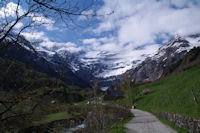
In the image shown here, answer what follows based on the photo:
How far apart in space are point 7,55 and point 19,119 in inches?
42.9

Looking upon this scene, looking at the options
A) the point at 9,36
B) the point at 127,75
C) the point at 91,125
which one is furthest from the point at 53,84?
the point at 127,75

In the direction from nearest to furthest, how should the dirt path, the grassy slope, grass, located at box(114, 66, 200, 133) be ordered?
1. the dirt path
2. grass, located at box(114, 66, 200, 133)
3. the grassy slope

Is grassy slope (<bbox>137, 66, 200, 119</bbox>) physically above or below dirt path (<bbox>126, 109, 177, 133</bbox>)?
above

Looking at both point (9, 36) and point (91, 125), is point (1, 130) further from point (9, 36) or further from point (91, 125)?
point (91, 125)

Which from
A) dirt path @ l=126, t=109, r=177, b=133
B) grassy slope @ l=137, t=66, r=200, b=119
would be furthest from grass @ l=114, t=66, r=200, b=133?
dirt path @ l=126, t=109, r=177, b=133

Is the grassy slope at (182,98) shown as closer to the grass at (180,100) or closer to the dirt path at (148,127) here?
the grass at (180,100)

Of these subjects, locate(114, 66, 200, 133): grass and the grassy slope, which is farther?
the grassy slope

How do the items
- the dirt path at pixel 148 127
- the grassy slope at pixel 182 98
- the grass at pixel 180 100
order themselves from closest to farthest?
the dirt path at pixel 148 127
the grass at pixel 180 100
the grassy slope at pixel 182 98

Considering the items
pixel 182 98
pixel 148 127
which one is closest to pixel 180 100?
pixel 182 98

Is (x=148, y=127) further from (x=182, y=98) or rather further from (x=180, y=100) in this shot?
(x=182, y=98)

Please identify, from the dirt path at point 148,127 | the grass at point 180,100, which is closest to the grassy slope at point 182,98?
the grass at point 180,100

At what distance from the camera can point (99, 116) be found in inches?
273

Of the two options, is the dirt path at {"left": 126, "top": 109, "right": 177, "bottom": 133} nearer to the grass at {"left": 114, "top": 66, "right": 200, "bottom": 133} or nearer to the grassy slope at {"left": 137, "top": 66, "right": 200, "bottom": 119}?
the grass at {"left": 114, "top": 66, "right": 200, "bottom": 133}

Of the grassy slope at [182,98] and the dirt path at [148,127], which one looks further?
the grassy slope at [182,98]
